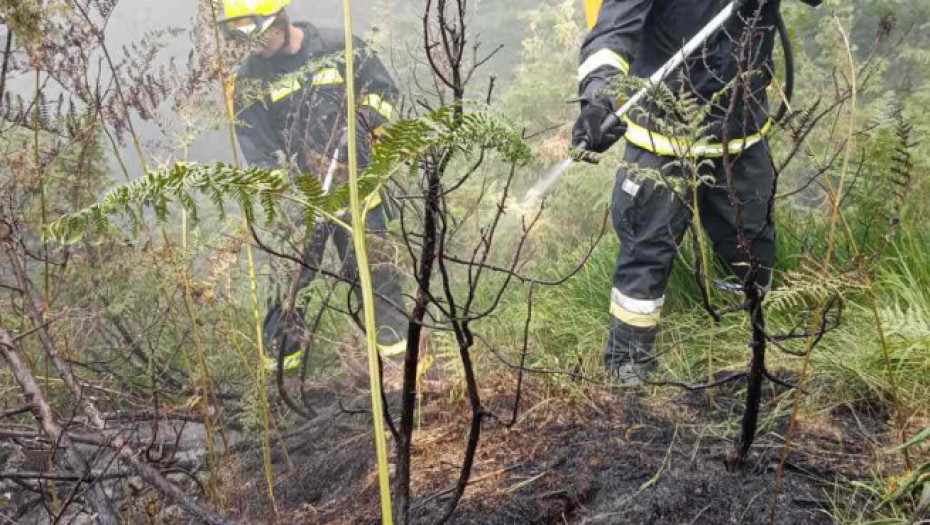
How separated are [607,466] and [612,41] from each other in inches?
72.5

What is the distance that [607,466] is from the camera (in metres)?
2.25

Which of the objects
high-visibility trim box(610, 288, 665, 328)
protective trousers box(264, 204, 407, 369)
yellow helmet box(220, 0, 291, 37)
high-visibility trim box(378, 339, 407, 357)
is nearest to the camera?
high-visibility trim box(610, 288, 665, 328)

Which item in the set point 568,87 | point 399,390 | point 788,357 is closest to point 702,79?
point 788,357

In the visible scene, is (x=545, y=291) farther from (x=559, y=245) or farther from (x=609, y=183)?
(x=609, y=183)

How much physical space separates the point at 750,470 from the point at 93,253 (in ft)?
12.8

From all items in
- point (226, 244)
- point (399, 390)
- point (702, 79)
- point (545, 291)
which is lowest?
point (399, 390)

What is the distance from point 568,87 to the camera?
886 cm

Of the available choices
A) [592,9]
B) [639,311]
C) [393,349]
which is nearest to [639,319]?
[639,311]

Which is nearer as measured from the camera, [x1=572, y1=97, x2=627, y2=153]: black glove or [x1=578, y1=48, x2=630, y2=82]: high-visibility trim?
[x1=572, y1=97, x2=627, y2=153]: black glove

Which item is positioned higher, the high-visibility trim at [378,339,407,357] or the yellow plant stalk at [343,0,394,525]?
the yellow plant stalk at [343,0,394,525]

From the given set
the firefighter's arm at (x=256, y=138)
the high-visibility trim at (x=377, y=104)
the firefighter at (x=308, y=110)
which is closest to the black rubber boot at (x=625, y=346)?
the firefighter at (x=308, y=110)

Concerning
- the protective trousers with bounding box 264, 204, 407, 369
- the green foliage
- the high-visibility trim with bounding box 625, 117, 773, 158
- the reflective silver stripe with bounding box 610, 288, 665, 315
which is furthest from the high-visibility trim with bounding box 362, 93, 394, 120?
the green foliage

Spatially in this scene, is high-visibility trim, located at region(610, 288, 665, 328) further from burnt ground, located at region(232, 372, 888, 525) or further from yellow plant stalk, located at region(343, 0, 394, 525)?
yellow plant stalk, located at region(343, 0, 394, 525)

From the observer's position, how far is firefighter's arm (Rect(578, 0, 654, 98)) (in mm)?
2992
